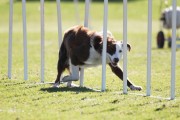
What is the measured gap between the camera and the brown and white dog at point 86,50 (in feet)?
39.1

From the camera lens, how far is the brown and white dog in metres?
11.9

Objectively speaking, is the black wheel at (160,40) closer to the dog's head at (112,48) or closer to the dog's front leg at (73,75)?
the dog's front leg at (73,75)

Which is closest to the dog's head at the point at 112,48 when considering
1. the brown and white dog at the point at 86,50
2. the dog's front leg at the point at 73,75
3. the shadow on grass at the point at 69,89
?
the brown and white dog at the point at 86,50

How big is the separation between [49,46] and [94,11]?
26315 millimetres

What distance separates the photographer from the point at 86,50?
12047mm

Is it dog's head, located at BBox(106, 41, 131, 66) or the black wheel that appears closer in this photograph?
dog's head, located at BBox(106, 41, 131, 66)

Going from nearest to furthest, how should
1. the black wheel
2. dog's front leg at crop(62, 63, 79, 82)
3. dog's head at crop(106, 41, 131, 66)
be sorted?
dog's head at crop(106, 41, 131, 66)
dog's front leg at crop(62, 63, 79, 82)
the black wheel

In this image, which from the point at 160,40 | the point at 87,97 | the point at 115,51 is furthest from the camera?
the point at 160,40

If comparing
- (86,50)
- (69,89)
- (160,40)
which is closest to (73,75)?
(69,89)

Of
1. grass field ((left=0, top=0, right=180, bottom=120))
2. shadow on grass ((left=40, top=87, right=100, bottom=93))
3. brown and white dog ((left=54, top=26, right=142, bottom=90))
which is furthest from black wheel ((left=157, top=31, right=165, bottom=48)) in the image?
shadow on grass ((left=40, top=87, right=100, bottom=93))

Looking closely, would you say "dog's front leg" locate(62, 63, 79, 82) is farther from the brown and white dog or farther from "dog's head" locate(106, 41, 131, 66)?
"dog's head" locate(106, 41, 131, 66)

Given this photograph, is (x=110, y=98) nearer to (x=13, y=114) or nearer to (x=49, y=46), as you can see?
(x=13, y=114)

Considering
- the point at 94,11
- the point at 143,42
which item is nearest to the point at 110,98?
the point at 143,42

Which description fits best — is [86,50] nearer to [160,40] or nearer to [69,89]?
[69,89]
